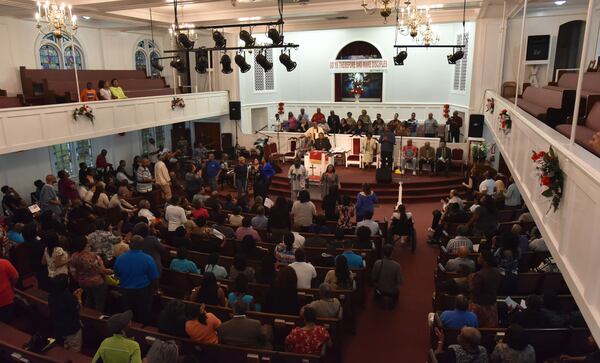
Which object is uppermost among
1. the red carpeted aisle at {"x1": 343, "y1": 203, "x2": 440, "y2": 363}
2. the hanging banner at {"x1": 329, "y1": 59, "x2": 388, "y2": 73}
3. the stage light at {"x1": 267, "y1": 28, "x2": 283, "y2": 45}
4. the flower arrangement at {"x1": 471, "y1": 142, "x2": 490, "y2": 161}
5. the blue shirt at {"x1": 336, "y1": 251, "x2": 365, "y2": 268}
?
the stage light at {"x1": 267, "y1": 28, "x2": 283, "y2": 45}

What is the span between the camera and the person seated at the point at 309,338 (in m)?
4.70

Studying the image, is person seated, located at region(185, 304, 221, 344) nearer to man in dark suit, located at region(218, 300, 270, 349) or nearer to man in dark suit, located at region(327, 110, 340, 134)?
man in dark suit, located at region(218, 300, 270, 349)

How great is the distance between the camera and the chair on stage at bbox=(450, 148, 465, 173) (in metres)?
15.1

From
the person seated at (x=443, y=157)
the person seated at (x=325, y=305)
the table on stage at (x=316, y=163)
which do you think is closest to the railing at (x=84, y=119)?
the table on stage at (x=316, y=163)

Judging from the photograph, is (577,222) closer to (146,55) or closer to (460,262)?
(460,262)

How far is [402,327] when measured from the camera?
21.6ft

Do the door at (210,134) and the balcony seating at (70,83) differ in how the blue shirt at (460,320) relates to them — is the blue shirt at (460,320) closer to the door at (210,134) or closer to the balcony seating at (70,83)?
the balcony seating at (70,83)

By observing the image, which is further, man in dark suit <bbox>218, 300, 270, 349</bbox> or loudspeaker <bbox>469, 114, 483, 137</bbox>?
loudspeaker <bbox>469, 114, 483, 137</bbox>

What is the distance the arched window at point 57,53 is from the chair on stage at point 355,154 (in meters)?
10.4

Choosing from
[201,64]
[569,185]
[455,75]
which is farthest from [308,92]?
[569,185]

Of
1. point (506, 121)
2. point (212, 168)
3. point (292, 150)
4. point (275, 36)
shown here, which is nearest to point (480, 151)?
point (506, 121)

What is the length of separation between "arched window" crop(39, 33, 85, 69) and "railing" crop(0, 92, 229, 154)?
3.19m

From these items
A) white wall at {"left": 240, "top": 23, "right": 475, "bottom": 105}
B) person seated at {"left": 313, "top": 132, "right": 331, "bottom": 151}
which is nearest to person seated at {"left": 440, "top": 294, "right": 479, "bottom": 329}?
person seated at {"left": 313, "top": 132, "right": 331, "bottom": 151}

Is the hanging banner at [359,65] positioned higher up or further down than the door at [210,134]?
higher up
